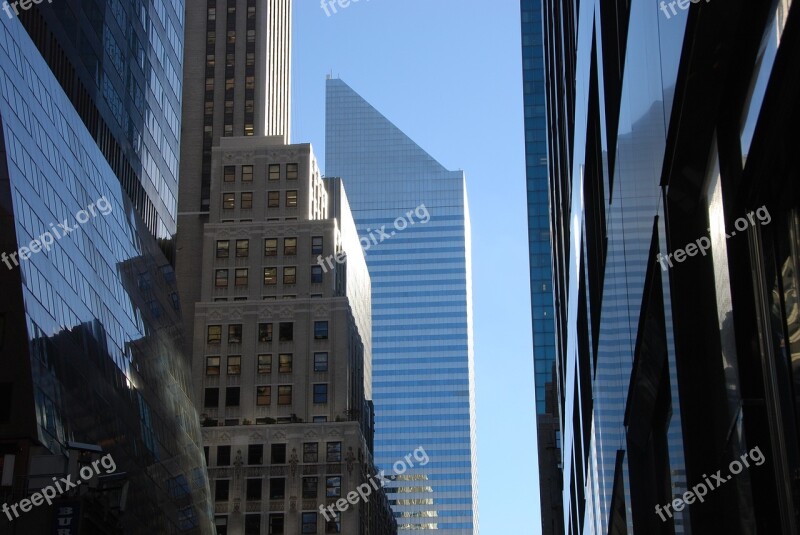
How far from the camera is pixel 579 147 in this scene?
1319 inches

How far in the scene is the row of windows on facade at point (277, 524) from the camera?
368 feet

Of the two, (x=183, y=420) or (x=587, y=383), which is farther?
(x=183, y=420)

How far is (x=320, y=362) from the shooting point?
12206 centimetres

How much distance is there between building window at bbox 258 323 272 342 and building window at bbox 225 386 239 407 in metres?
5.90

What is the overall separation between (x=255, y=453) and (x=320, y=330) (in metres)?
14.5

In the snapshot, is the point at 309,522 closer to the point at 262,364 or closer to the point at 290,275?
the point at 262,364

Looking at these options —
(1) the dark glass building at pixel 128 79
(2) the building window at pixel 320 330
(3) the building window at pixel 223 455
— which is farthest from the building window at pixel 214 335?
(1) the dark glass building at pixel 128 79

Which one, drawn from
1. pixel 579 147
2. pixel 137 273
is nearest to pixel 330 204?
pixel 137 273

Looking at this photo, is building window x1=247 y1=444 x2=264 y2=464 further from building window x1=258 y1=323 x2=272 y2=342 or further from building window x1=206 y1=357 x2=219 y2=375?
building window x1=258 y1=323 x2=272 y2=342

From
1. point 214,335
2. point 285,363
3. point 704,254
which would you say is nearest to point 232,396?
point 285,363

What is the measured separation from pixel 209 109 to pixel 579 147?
125043 millimetres

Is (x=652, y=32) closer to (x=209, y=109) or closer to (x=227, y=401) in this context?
(x=227, y=401)

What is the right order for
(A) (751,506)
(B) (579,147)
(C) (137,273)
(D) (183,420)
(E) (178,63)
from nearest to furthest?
(A) (751,506) → (B) (579,147) → (C) (137,273) → (D) (183,420) → (E) (178,63)

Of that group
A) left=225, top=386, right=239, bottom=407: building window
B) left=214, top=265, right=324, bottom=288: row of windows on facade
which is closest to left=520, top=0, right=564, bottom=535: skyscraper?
left=214, top=265, right=324, bottom=288: row of windows on facade
